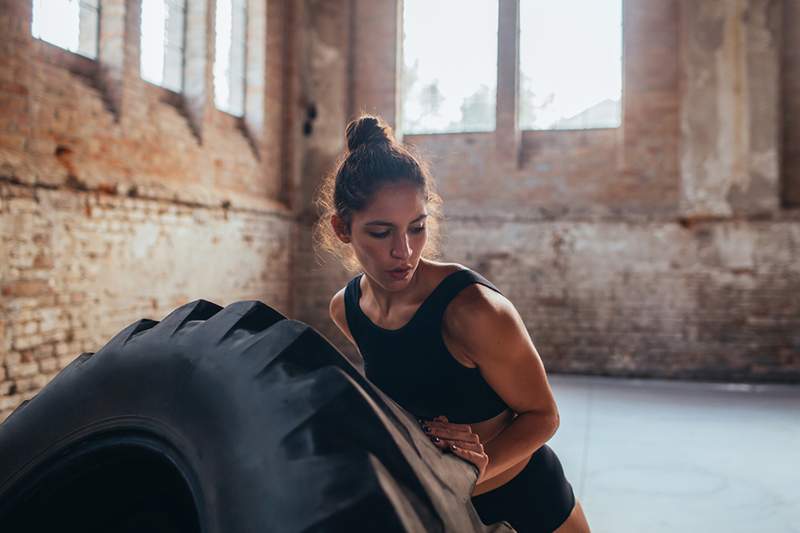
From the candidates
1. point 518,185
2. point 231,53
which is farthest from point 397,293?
point 231,53

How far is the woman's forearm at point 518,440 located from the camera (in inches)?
58.2

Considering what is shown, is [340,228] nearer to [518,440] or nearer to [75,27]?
[518,440]

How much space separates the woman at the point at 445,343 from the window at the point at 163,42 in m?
5.84

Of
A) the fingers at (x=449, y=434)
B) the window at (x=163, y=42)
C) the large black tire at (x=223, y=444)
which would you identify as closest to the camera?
the large black tire at (x=223, y=444)

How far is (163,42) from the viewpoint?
24.2 feet

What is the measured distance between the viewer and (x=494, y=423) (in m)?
1.64

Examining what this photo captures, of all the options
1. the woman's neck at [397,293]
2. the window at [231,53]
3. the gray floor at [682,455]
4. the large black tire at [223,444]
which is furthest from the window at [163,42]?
the large black tire at [223,444]

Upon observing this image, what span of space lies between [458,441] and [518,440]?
0.41 meters

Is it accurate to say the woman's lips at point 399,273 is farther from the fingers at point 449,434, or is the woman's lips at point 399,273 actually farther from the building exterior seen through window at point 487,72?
the building exterior seen through window at point 487,72

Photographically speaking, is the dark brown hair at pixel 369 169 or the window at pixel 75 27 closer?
the dark brown hair at pixel 369 169

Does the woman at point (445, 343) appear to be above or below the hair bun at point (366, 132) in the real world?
below

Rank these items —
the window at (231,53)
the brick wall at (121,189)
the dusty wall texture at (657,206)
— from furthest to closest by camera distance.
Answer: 1. the window at (231,53)
2. the dusty wall texture at (657,206)
3. the brick wall at (121,189)

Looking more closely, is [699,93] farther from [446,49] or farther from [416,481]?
[416,481]

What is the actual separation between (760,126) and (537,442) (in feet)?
25.5
